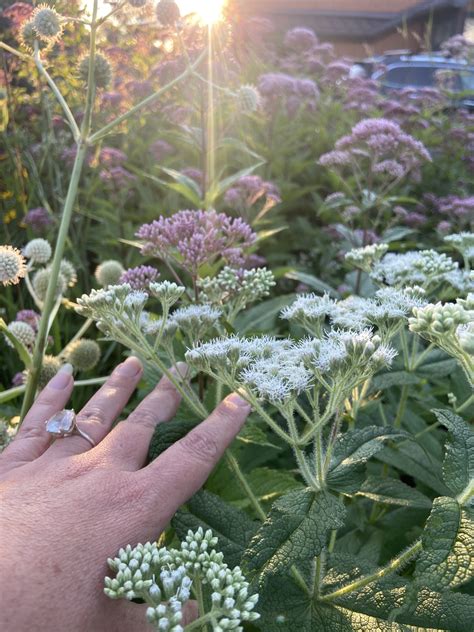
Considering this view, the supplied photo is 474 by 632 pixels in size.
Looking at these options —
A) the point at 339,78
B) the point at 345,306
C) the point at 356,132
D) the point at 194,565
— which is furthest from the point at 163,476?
the point at 339,78

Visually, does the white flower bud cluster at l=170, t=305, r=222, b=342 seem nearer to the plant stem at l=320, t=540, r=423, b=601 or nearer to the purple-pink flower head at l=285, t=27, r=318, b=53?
the plant stem at l=320, t=540, r=423, b=601

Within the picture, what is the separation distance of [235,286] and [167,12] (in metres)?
1.69

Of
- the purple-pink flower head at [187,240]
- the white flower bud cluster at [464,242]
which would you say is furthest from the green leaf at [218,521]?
the white flower bud cluster at [464,242]

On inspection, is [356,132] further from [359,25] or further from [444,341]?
[359,25]

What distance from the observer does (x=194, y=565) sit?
1.33m

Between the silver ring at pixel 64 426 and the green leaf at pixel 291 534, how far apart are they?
0.69 m

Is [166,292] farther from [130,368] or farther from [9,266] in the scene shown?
[9,266]

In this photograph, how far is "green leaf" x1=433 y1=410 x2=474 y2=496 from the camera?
Result: 1.41 metres

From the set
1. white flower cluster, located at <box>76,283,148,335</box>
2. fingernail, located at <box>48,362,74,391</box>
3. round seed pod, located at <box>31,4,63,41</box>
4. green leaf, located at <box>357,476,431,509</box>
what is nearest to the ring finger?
fingernail, located at <box>48,362,74,391</box>

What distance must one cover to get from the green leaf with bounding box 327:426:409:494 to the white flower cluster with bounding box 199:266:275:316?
2.71 ft

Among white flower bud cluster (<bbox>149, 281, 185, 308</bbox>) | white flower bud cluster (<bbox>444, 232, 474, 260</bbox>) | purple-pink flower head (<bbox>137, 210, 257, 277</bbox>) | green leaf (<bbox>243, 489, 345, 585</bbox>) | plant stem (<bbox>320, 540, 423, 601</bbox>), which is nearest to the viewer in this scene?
green leaf (<bbox>243, 489, 345, 585</bbox>)

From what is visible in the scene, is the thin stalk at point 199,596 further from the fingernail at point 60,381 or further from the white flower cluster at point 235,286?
the white flower cluster at point 235,286

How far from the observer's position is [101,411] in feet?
6.55

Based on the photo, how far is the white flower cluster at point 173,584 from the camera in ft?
3.91
